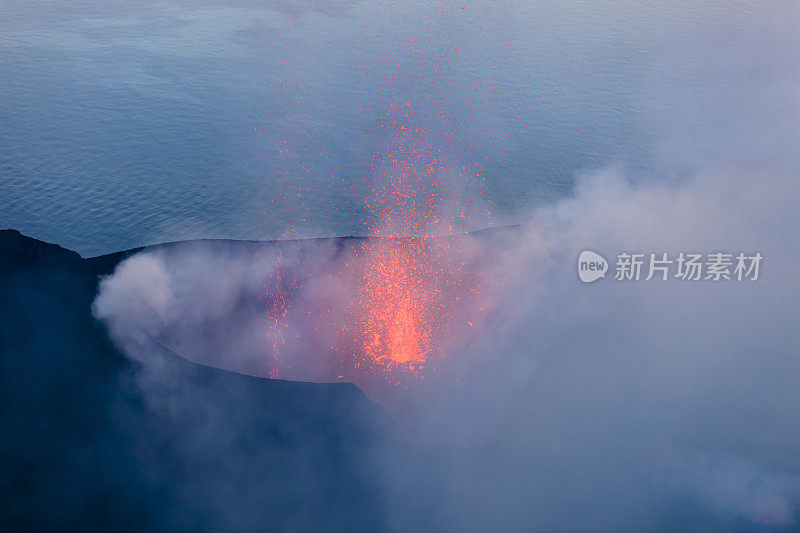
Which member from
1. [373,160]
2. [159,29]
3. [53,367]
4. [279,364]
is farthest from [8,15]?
[279,364]

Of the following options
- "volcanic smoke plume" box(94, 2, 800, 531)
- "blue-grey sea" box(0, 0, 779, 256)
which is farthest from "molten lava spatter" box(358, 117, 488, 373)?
"blue-grey sea" box(0, 0, 779, 256)

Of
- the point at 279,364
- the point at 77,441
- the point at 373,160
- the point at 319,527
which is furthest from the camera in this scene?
the point at 373,160

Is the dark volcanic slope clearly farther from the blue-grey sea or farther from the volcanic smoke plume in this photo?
the blue-grey sea

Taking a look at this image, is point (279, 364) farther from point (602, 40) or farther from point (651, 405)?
point (602, 40)

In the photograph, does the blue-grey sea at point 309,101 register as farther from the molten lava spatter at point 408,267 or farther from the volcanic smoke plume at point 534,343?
the volcanic smoke plume at point 534,343

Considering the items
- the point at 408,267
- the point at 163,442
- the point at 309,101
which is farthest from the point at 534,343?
the point at 309,101

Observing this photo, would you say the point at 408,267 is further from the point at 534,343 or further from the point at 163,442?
the point at 163,442
